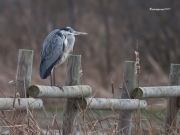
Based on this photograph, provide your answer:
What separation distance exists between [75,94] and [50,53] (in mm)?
1412

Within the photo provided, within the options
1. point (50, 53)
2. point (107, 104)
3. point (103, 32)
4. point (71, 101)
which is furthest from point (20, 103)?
point (103, 32)

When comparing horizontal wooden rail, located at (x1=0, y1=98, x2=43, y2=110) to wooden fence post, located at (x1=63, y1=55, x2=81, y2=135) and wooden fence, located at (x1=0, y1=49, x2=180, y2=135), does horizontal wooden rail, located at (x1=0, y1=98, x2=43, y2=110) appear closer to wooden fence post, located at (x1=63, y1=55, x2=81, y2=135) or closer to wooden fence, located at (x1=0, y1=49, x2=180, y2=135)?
wooden fence, located at (x1=0, y1=49, x2=180, y2=135)

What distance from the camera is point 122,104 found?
4902 millimetres

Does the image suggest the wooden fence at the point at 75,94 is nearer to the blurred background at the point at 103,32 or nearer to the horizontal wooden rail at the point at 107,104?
the horizontal wooden rail at the point at 107,104

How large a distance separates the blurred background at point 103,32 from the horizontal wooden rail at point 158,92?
9.10 m

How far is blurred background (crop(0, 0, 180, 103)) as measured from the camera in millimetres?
15539

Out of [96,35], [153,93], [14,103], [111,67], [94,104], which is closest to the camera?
[14,103]

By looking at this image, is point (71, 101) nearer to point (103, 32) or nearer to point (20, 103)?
point (20, 103)

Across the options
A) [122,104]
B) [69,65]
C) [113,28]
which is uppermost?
[113,28]

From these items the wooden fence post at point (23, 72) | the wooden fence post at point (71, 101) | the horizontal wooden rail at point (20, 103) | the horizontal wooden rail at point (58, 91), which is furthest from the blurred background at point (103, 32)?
the horizontal wooden rail at point (20, 103)

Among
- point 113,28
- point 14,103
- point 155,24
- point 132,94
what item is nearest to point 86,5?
point 113,28

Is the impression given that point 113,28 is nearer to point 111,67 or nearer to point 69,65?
→ point 111,67

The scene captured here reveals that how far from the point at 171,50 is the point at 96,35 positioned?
2.37 meters

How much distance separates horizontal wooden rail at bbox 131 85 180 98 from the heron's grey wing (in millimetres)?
1274
